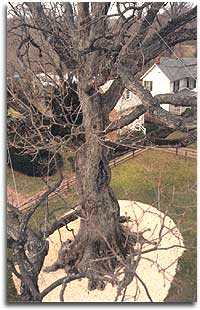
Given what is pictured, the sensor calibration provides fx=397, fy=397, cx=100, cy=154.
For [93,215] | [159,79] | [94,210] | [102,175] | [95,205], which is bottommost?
[93,215]

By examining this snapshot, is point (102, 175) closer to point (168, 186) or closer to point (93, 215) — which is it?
point (93, 215)

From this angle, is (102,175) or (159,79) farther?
(159,79)

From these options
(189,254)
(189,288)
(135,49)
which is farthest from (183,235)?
(135,49)

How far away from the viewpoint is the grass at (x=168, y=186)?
9.26 metres

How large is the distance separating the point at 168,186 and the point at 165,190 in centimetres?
46

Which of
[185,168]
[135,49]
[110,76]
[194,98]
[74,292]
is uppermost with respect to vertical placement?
[135,49]

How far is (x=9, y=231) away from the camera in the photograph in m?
4.91

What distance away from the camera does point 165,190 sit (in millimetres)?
13469

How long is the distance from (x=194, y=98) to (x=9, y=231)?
2.82 metres

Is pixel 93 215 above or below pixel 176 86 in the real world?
below

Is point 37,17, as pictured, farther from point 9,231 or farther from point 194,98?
point 9,231

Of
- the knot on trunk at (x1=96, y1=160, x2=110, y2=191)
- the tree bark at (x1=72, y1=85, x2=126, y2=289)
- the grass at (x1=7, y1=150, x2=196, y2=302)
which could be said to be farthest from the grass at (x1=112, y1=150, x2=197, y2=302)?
the tree bark at (x1=72, y1=85, x2=126, y2=289)

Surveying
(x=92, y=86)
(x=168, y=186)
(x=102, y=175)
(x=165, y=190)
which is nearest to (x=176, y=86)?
(x=168, y=186)

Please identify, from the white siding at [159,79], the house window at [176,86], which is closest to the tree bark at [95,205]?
the white siding at [159,79]
